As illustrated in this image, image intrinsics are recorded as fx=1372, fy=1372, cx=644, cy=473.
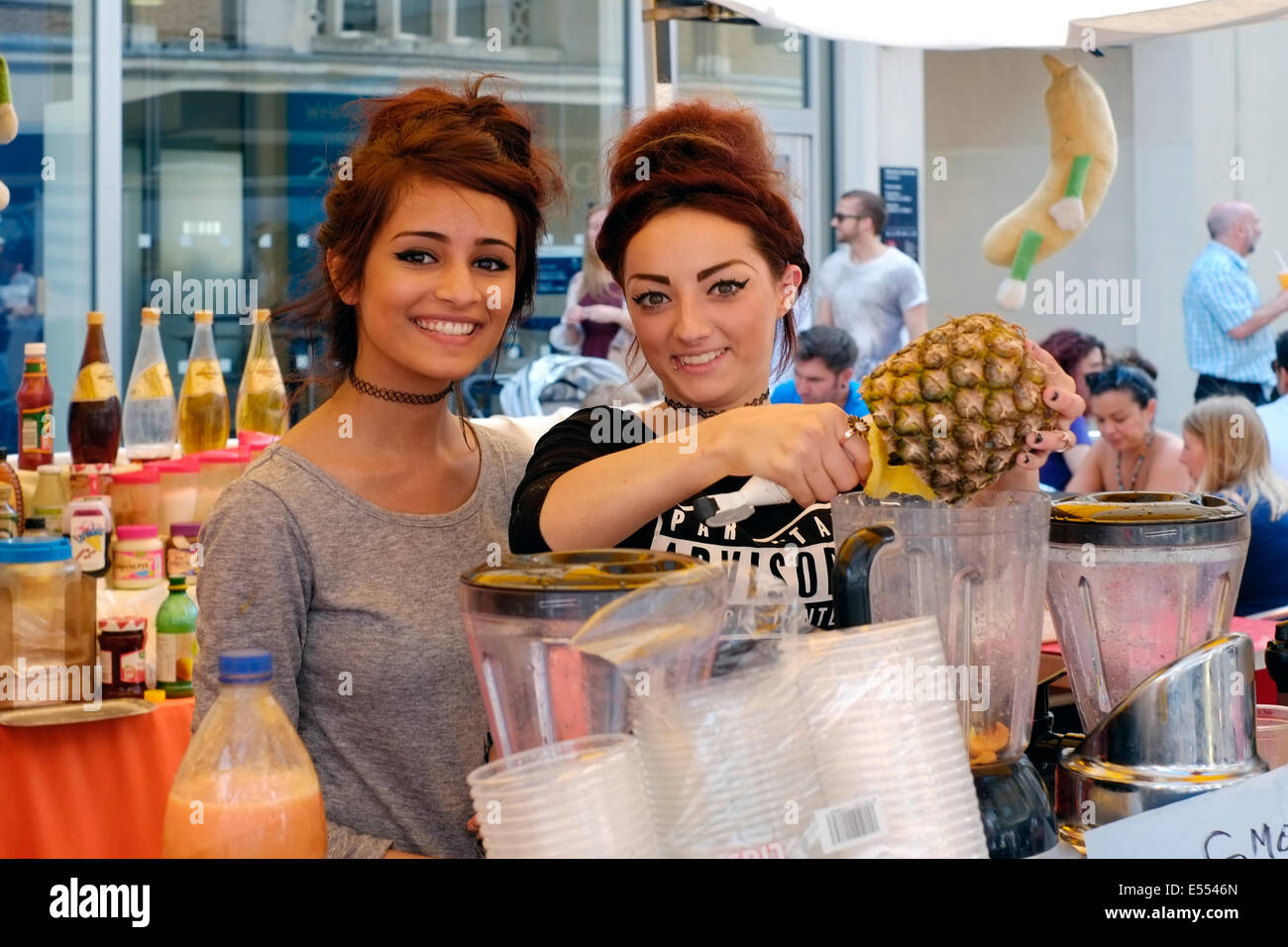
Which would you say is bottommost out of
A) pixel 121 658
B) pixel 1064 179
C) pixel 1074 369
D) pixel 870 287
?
pixel 121 658

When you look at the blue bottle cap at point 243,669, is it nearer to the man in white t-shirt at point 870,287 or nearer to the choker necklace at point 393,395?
the choker necklace at point 393,395

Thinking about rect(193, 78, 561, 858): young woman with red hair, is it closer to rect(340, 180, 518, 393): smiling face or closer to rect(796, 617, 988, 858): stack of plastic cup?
rect(340, 180, 518, 393): smiling face

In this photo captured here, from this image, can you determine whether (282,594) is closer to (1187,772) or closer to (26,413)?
(1187,772)

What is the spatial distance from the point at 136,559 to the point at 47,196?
11.5 feet

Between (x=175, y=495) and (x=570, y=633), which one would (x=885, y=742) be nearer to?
(x=570, y=633)

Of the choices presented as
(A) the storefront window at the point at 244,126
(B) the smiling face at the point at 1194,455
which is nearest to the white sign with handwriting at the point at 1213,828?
(B) the smiling face at the point at 1194,455

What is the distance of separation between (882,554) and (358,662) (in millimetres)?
669

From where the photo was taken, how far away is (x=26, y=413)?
2805mm

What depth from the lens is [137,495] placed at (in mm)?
2732

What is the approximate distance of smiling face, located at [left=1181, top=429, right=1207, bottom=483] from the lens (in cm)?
401

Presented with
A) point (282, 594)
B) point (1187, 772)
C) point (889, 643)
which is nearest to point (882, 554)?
point (889, 643)

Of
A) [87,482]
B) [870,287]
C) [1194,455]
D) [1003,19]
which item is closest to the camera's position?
[1003,19]

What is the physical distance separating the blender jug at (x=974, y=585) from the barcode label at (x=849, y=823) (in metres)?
0.11

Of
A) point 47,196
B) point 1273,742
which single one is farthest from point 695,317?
point 47,196
